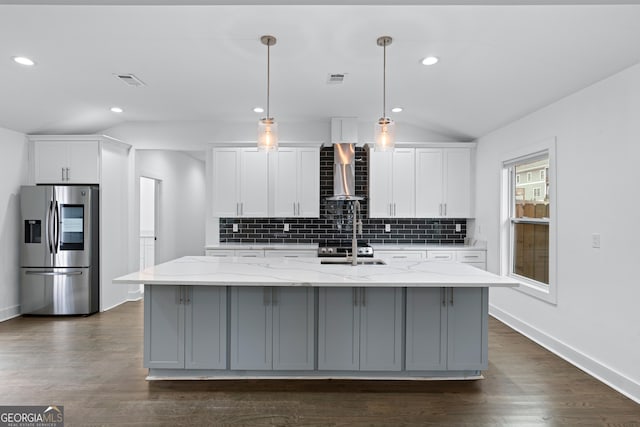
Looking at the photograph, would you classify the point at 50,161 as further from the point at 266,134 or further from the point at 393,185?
the point at 393,185

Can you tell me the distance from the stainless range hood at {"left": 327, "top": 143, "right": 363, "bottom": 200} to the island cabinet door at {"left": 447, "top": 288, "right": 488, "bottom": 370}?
2451 mm

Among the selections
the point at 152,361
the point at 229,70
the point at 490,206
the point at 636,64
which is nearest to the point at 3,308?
the point at 152,361

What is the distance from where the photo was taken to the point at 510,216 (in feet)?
14.5

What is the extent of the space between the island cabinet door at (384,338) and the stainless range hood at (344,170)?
239cm

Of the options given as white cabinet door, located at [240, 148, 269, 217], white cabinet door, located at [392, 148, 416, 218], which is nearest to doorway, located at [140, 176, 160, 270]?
white cabinet door, located at [240, 148, 269, 217]

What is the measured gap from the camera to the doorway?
621 centimetres

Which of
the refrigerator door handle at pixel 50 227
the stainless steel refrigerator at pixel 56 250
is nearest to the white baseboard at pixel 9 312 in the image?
Answer: the stainless steel refrigerator at pixel 56 250

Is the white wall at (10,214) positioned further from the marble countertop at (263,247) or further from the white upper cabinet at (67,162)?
the marble countertop at (263,247)

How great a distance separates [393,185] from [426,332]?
2.71 m

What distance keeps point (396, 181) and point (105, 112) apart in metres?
3.99

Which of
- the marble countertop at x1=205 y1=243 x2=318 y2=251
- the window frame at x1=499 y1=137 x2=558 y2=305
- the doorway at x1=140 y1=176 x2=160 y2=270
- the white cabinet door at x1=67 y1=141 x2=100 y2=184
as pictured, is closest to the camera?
the window frame at x1=499 y1=137 x2=558 y2=305

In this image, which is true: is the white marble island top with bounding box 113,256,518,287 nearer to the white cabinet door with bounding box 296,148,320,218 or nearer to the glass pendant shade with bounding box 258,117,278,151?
the glass pendant shade with bounding box 258,117,278,151

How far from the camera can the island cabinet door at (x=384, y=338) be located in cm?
271

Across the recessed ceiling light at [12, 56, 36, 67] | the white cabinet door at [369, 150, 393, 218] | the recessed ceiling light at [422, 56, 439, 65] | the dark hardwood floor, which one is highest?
the recessed ceiling light at [422, 56, 439, 65]
